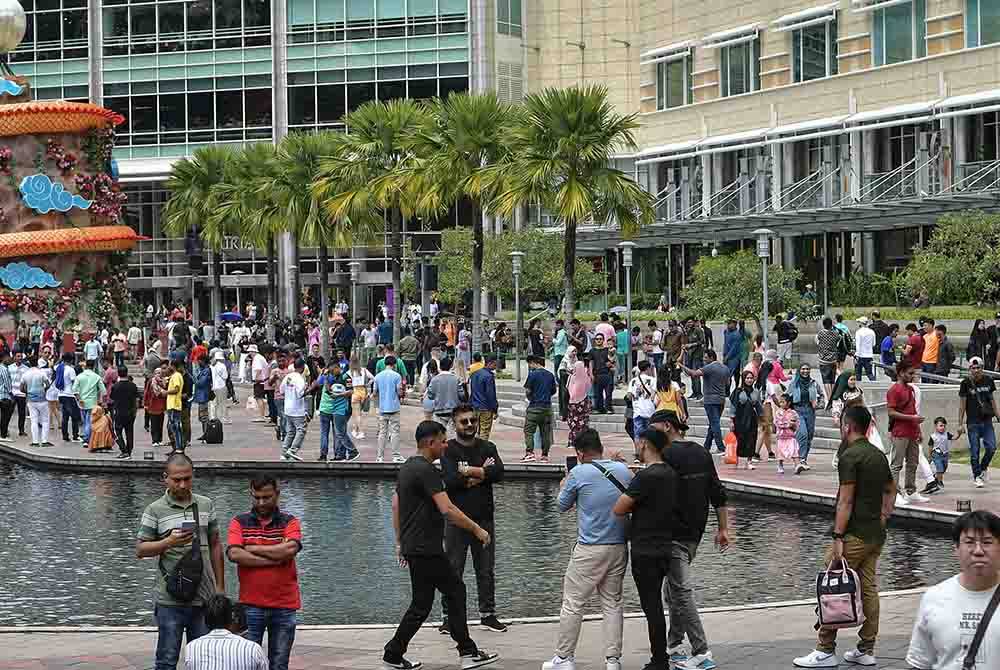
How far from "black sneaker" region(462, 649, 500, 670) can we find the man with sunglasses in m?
0.54

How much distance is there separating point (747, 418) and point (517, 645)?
1251cm

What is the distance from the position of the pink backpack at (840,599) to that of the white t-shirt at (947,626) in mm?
4555

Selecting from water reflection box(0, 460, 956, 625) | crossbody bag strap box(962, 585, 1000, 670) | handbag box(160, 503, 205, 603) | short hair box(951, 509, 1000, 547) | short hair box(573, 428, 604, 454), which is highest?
short hair box(951, 509, 1000, 547)

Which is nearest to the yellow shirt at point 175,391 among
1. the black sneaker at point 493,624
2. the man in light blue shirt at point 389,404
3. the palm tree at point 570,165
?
the man in light blue shirt at point 389,404

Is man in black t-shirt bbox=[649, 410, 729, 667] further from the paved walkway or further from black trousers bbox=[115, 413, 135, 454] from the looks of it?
black trousers bbox=[115, 413, 135, 454]

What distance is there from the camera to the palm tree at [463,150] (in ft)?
139

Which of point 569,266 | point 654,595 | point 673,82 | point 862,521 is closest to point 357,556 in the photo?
point 654,595

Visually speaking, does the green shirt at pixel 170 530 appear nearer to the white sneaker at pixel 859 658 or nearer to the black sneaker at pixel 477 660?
the black sneaker at pixel 477 660

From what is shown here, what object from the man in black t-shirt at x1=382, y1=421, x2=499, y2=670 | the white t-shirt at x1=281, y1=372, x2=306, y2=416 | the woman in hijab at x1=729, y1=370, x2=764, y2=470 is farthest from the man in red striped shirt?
the white t-shirt at x1=281, y1=372, x2=306, y2=416

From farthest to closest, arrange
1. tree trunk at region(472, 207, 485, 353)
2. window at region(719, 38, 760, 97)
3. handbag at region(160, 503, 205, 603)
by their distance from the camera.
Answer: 1. window at region(719, 38, 760, 97)
2. tree trunk at region(472, 207, 485, 353)
3. handbag at region(160, 503, 205, 603)

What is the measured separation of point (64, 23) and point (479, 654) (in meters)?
70.4

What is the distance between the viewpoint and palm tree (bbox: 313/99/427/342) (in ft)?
151

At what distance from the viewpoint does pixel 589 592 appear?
11.4 m

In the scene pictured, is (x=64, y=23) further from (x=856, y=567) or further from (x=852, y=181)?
(x=856, y=567)
